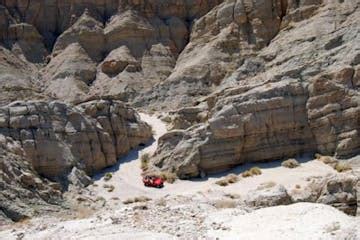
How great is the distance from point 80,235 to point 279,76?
82.7ft

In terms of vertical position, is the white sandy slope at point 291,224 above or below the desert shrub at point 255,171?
above

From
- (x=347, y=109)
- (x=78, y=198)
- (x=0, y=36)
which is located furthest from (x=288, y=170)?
(x=0, y=36)

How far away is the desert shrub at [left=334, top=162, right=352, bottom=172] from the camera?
1281 inches

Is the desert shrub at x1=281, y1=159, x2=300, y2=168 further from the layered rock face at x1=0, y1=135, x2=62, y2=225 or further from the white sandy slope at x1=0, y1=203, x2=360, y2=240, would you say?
the white sandy slope at x1=0, y1=203, x2=360, y2=240

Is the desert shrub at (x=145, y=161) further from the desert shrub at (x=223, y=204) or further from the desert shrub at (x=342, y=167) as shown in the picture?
the desert shrub at (x=223, y=204)

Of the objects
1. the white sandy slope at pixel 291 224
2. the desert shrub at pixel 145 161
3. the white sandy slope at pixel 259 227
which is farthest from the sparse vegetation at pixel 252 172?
the white sandy slope at pixel 291 224

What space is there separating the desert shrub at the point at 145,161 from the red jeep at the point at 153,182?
2.97 meters

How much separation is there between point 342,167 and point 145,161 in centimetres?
1288

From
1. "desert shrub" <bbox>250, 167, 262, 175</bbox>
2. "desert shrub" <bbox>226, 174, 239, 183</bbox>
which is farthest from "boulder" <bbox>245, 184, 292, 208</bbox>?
"desert shrub" <bbox>250, 167, 262, 175</bbox>

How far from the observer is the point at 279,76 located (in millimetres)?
40688

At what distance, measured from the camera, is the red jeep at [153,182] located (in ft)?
116

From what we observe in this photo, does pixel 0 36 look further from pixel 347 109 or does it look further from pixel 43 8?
pixel 347 109

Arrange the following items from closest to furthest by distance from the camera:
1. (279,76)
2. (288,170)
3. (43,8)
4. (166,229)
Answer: (166,229)
(288,170)
(279,76)
(43,8)

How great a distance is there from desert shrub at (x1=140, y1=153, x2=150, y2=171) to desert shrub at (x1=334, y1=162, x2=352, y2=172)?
11.7m
